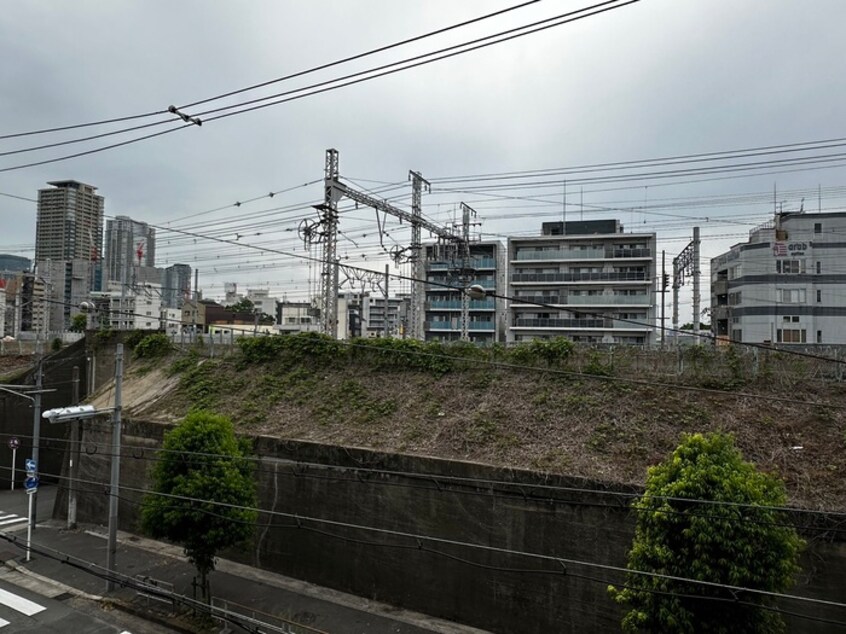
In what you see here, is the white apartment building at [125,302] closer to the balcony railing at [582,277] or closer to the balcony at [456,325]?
the balcony at [456,325]

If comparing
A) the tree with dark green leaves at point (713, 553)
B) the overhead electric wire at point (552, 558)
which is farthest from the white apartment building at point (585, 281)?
the tree with dark green leaves at point (713, 553)

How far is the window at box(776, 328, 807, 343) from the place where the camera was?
33.3 m

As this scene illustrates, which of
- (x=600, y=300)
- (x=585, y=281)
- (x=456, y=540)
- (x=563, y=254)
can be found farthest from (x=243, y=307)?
(x=456, y=540)

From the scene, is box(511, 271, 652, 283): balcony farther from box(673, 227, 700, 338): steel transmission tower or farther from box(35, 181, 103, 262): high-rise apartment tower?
box(35, 181, 103, 262): high-rise apartment tower

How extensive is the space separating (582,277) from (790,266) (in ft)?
46.8

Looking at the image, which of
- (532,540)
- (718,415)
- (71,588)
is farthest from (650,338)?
(71,588)

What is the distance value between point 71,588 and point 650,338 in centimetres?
3747

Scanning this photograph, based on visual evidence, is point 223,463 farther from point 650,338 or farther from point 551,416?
point 650,338

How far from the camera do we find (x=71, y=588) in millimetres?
14492

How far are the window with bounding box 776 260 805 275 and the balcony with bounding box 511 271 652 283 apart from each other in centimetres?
893

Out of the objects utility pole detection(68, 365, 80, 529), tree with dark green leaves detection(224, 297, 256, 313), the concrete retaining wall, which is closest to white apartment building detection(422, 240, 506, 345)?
utility pole detection(68, 365, 80, 529)

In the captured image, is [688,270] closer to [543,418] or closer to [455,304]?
[543,418]

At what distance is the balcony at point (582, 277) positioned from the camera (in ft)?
135

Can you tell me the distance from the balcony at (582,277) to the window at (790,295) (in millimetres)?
9084
